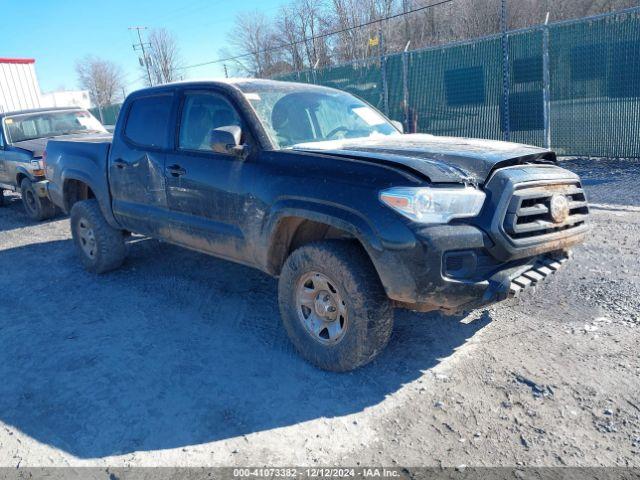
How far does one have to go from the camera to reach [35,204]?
29.6 feet

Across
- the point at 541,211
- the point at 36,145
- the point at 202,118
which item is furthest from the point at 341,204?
the point at 36,145

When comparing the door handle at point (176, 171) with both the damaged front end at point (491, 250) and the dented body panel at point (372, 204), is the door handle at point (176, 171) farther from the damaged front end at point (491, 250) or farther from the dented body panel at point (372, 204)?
the damaged front end at point (491, 250)

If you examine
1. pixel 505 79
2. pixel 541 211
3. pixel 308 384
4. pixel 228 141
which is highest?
pixel 505 79

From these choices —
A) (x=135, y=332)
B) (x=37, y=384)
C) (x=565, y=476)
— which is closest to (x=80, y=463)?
(x=37, y=384)

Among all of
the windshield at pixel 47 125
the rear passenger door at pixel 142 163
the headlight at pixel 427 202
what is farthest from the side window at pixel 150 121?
the windshield at pixel 47 125

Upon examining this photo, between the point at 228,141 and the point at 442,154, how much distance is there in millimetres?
1499

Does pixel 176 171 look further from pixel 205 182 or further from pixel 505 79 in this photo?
pixel 505 79

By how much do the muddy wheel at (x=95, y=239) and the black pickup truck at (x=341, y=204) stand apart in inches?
33.4

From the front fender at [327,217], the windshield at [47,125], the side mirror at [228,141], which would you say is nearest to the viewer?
the front fender at [327,217]

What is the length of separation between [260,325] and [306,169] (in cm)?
145

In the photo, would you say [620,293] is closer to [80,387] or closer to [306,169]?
[306,169]

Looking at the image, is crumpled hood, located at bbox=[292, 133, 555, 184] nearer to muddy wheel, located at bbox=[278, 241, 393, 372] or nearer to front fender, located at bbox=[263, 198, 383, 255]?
front fender, located at bbox=[263, 198, 383, 255]

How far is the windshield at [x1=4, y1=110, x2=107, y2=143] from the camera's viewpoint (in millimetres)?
9656

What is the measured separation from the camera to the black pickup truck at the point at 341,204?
2898 mm
